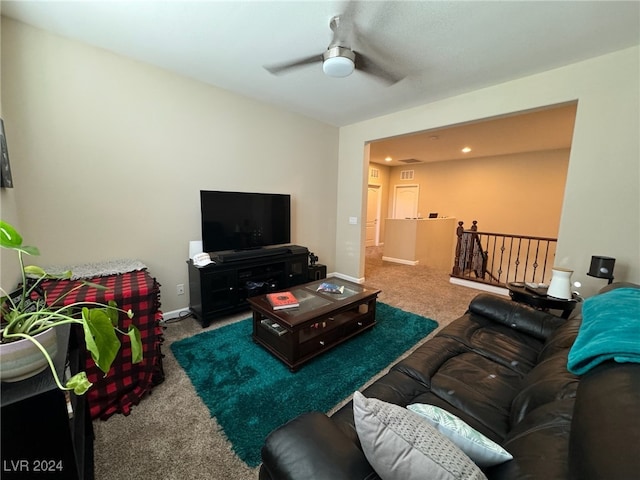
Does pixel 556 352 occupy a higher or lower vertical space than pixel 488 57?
lower

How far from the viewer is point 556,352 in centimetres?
132

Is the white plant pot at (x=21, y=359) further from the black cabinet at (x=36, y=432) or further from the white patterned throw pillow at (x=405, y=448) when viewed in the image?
the white patterned throw pillow at (x=405, y=448)

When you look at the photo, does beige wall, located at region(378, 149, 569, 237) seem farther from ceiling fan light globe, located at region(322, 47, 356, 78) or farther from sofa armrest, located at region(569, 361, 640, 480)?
sofa armrest, located at region(569, 361, 640, 480)

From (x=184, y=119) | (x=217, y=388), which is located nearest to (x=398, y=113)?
(x=184, y=119)

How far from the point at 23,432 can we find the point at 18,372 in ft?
0.57

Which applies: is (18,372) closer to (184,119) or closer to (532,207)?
(184,119)

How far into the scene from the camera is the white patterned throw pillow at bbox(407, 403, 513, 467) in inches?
28.5

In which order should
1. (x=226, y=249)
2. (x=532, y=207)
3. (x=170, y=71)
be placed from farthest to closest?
(x=532, y=207), (x=226, y=249), (x=170, y=71)

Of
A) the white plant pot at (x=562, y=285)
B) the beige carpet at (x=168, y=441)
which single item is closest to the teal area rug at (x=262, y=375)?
the beige carpet at (x=168, y=441)

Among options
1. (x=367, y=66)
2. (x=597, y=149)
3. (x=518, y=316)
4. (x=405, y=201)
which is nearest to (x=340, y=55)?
(x=367, y=66)

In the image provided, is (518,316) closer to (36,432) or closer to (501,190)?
(36,432)

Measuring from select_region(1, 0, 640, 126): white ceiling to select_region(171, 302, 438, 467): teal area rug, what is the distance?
261cm

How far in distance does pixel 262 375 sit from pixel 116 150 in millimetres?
2429

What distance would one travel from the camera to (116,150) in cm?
238
